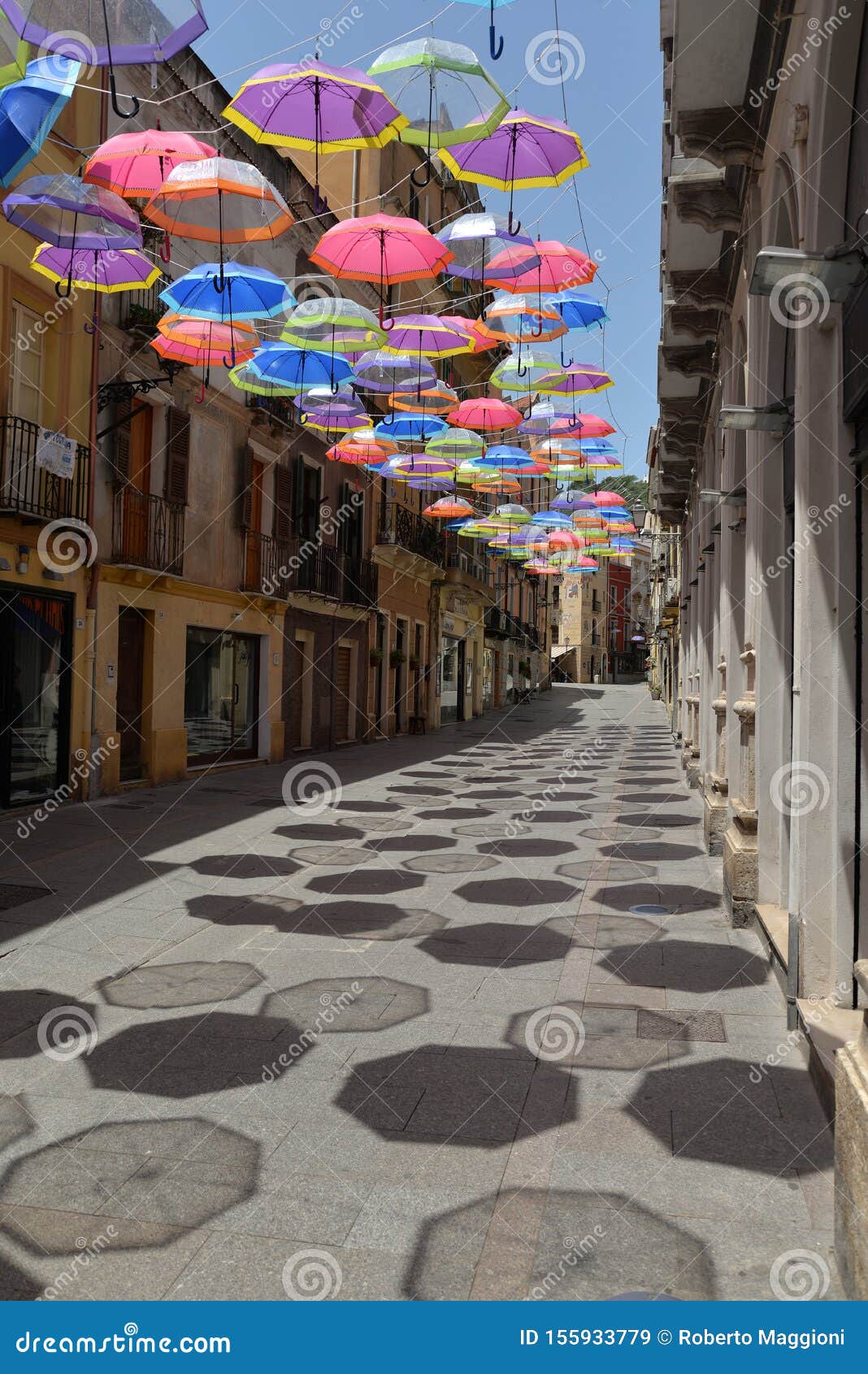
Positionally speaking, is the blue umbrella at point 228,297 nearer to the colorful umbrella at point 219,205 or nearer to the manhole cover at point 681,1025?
the colorful umbrella at point 219,205

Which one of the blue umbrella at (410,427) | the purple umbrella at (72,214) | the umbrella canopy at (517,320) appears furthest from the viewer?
the blue umbrella at (410,427)

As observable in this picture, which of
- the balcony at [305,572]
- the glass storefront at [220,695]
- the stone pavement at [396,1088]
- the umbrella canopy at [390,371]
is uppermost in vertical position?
the umbrella canopy at [390,371]

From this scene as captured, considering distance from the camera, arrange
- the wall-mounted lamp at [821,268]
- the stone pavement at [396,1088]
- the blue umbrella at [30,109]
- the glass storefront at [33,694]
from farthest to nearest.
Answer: the glass storefront at [33,694] < the blue umbrella at [30,109] < the wall-mounted lamp at [821,268] < the stone pavement at [396,1088]

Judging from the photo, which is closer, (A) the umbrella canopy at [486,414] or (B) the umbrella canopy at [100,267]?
(B) the umbrella canopy at [100,267]

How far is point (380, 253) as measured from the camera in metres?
9.72

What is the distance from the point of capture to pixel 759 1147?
12.8 ft

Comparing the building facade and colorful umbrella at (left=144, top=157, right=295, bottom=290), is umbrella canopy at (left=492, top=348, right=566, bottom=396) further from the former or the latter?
colorful umbrella at (left=144, top=157, right=295, bottom=290)

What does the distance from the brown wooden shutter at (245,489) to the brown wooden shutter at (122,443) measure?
13.6 feet

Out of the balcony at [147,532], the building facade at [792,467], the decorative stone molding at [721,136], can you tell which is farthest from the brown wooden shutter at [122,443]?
the decorative stone molding at [721,136]

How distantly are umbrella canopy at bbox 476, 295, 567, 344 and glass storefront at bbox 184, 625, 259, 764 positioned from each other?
8.13 metres

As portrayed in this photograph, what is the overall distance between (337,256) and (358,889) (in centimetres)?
580

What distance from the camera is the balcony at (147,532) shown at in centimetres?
1456

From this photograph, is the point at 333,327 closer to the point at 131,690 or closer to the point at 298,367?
the point at 298,367

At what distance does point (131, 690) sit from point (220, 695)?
3.08m
